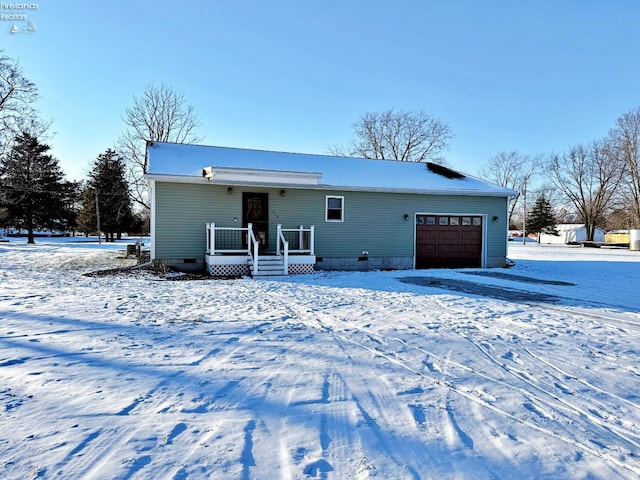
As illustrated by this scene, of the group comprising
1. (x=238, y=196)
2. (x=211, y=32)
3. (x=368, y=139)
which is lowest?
(x=238, y=196)

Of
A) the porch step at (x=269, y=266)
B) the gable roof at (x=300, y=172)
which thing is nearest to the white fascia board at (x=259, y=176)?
the gable roof at (x=300, y=172)

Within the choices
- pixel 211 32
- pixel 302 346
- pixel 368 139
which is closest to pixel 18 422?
pixel 302 346

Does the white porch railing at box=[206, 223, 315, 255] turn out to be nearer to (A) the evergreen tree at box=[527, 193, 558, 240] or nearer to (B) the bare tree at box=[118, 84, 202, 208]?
(B) the bare tree at box=[118, 84, 202, 208]

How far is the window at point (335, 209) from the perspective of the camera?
46.6ft

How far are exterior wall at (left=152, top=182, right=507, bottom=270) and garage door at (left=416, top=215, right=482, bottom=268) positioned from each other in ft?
1.00

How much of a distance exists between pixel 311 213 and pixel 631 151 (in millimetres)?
38303

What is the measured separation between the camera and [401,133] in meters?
37.1

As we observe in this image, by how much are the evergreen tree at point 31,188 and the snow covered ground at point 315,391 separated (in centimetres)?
1880

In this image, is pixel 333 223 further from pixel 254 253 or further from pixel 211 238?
pixel 211 238

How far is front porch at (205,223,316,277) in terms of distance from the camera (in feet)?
39.7

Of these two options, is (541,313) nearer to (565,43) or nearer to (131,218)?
(565,43)

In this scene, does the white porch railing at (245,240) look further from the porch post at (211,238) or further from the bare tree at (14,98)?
the bare tree at (14,98)

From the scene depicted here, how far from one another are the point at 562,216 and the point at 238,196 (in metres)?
65.4

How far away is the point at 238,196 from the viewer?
→ 13156mm
